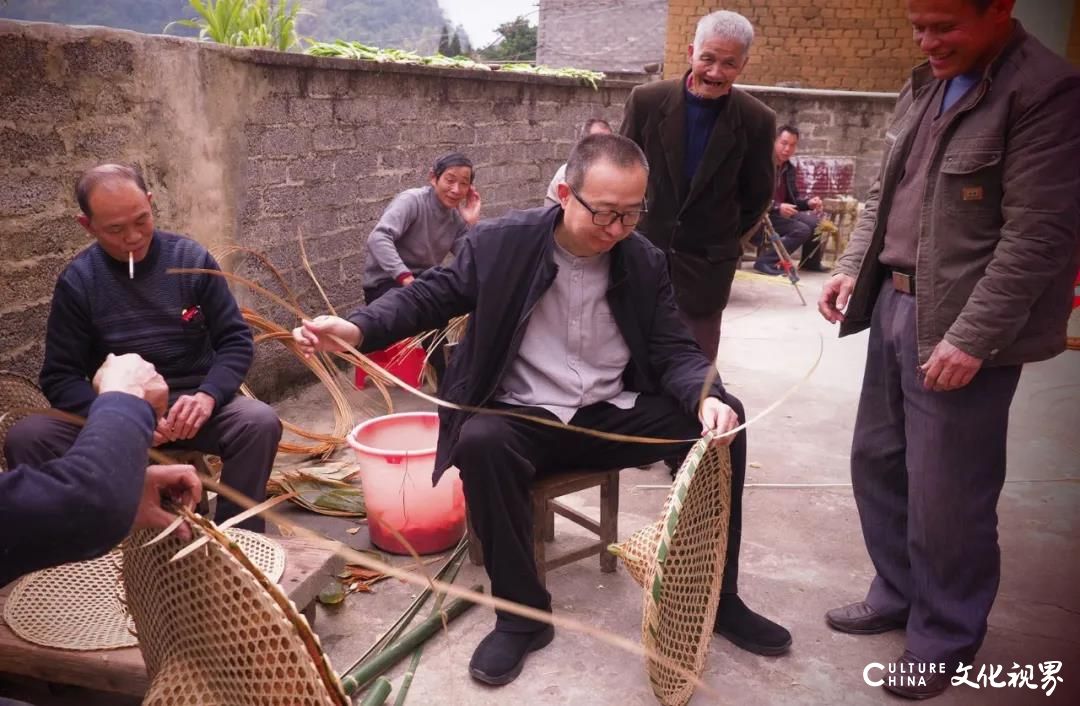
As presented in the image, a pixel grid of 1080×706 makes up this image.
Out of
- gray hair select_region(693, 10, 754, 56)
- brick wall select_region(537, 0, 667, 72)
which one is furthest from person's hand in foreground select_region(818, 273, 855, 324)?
brick wall select_region(537, 0, 667, 72)

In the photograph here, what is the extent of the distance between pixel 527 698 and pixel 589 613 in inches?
18.2

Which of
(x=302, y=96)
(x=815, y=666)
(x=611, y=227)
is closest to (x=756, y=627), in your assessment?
(x=815, y=666)

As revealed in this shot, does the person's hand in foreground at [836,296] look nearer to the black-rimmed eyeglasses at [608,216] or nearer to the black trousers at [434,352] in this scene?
the black-rimmed eyeglasses at [608,216]

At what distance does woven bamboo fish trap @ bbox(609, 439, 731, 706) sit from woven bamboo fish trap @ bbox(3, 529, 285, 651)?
88 cm

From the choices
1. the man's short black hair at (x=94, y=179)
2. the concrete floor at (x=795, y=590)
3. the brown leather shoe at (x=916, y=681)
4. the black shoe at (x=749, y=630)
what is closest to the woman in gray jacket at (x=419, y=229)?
the concrete floor at (x=795, y=590)

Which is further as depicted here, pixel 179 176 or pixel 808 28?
pixel 808 28

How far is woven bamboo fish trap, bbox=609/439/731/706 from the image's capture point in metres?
1.80

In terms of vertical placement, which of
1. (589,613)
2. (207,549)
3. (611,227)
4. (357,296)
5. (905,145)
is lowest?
(589,613)

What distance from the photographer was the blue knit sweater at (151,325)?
8.11 feet

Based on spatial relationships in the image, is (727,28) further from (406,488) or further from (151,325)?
(151,325)

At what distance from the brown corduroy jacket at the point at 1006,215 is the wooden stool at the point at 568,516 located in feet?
3.18

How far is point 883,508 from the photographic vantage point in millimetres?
2506

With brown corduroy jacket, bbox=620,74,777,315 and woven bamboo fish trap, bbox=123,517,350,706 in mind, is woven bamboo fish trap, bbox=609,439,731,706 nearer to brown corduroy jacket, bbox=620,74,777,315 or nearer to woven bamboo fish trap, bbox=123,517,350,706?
woven bamboo fish trap, bbox=123,517,350,706

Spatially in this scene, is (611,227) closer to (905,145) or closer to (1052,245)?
(905,145)
